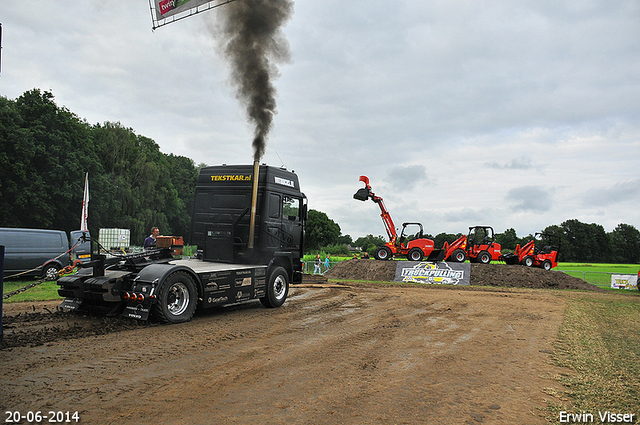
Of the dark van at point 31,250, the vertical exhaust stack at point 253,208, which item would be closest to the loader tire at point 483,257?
the vertical exhaust stack at point 253,208

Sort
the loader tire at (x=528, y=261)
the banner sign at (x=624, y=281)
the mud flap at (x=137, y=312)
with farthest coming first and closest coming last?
the loader tire at (x=528, y=261), the banner sign at (x=624, y=281), the mud flap at (x=137, y=312)

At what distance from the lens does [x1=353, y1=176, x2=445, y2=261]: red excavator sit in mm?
24672

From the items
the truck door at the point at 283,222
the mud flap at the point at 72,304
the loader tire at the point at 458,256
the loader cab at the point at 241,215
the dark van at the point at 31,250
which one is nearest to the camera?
the mud flap at the point at 72,304

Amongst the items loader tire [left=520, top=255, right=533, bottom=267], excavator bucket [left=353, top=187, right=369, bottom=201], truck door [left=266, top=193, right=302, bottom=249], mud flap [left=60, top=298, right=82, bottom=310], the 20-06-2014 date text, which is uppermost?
excavator bucket [left=353, top=187, right=369, bottom=201]

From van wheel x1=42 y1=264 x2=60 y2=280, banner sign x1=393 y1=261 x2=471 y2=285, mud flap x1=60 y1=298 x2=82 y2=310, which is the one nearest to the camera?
mud flap x1=60 y1=298 x2=82 y2=310

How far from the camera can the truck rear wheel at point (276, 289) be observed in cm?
1059

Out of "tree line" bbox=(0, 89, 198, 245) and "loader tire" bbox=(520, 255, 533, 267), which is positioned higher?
"tree line" bbox=(0, 89, 198, 245)

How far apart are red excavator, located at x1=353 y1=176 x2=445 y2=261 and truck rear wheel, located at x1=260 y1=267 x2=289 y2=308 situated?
14.7m

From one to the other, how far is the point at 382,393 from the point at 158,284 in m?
4.82

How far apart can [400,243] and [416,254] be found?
4.16 ft

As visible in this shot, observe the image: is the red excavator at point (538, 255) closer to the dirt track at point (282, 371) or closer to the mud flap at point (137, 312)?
the dirt track at point (282, 371)

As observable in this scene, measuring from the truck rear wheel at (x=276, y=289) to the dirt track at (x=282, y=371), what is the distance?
142cm

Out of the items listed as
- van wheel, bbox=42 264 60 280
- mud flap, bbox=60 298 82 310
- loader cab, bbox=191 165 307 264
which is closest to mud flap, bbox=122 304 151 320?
mud flap, bbox=60 298 82 310

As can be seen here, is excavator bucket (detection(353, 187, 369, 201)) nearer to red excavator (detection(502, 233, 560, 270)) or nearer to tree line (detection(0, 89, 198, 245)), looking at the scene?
red excavator (detection(502, 233, 560, 270))
